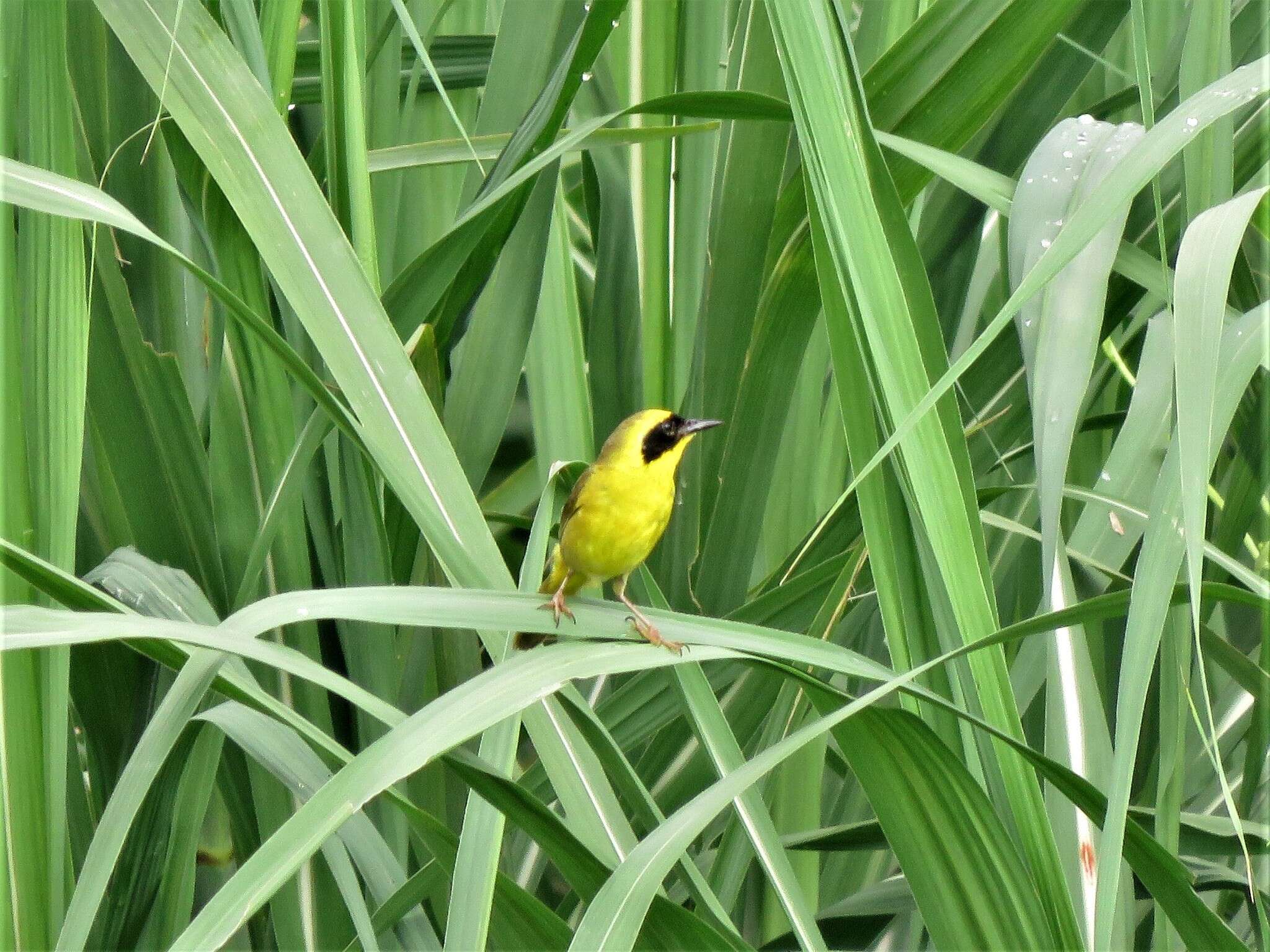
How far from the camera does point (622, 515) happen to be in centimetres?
133

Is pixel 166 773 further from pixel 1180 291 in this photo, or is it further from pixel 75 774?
pixel 1180 291

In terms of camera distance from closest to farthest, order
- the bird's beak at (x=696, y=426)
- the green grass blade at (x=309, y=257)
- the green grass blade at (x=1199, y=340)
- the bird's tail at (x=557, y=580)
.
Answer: the green grass blade at (x=1199, y=340), the green grass blade at (x=309, y=257), the bird's beak at (x=696, y=426), the bird's tail at (x=557, y=580)

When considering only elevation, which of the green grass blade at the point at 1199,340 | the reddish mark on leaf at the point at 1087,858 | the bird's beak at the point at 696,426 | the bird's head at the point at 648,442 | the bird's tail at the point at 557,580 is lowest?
the reddish mark on leaf at the point at 1087,858

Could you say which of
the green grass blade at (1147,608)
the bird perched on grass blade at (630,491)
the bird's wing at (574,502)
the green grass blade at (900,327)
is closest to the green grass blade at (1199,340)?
the green grass blade at (1147,608)

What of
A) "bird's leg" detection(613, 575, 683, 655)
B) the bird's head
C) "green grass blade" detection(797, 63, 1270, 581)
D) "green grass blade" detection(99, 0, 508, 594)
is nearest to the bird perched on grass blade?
the bird's head

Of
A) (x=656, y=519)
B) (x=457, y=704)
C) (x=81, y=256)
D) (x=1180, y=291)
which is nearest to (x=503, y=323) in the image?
(x=656, y=519)

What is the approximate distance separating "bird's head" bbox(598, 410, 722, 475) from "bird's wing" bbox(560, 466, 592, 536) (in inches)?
2.0

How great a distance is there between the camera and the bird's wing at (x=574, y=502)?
1.38 meters

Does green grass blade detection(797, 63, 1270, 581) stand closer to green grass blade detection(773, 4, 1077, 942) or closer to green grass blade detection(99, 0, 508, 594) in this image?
green grass blade detection(773, 4, 1077, 942)

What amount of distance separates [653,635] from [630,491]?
400mm

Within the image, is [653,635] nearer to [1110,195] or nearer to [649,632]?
[649,632]

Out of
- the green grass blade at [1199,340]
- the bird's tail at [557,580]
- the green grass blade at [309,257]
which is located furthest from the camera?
the bird's tail at [557,580]

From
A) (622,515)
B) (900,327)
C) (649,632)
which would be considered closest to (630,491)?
(622,515)

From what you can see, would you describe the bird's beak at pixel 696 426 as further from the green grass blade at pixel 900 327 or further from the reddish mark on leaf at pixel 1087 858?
the reddish mark on leaf at pixel 1087 858
